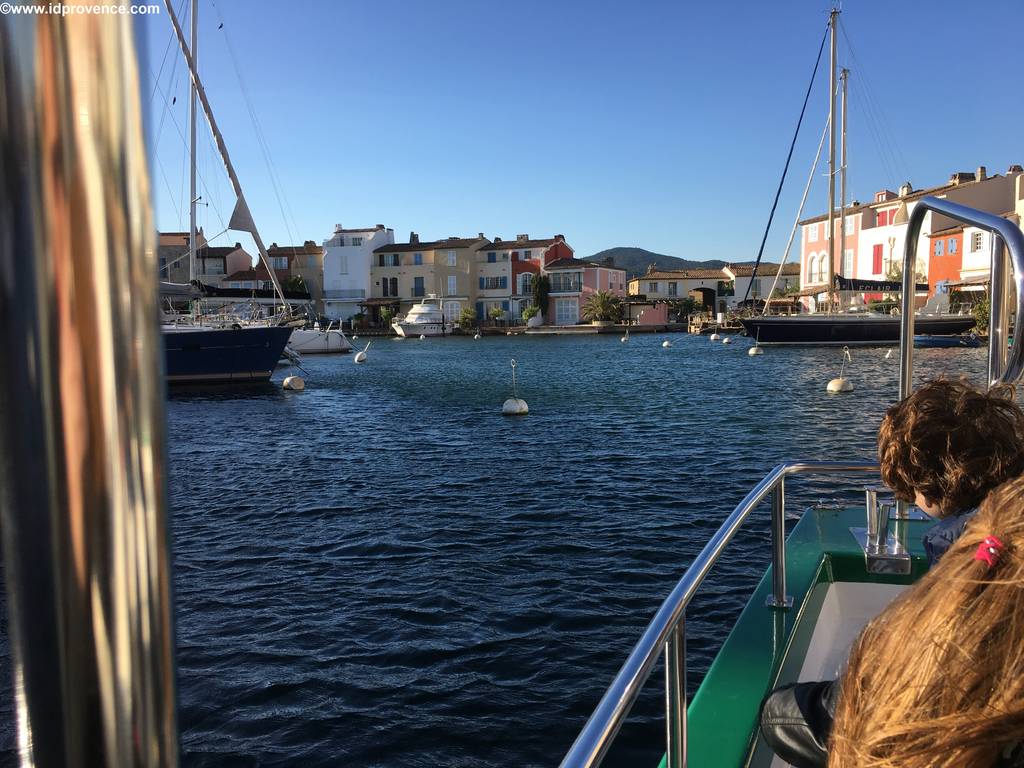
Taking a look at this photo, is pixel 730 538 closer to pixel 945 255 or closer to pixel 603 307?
pixel 945 255

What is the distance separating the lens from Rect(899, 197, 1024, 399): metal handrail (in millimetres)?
2854

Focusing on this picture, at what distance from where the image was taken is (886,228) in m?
66.2

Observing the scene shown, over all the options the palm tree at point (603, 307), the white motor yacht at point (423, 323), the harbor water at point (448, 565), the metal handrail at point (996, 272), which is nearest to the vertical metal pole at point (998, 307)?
the metal handrail at point (996, 272)

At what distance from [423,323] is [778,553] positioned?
75913mm

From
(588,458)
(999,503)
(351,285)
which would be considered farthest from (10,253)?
(351,285)

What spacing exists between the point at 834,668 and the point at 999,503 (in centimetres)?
283

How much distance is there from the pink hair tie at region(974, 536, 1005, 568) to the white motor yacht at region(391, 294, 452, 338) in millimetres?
76880

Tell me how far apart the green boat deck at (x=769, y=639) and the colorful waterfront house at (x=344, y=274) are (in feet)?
275

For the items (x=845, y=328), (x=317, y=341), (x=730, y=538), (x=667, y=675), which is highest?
(x=730, y=538)

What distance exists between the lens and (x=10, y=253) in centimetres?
36

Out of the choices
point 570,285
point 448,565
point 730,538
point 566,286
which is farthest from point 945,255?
point 730,538

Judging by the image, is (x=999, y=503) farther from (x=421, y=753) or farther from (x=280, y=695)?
(x=280, y=695)

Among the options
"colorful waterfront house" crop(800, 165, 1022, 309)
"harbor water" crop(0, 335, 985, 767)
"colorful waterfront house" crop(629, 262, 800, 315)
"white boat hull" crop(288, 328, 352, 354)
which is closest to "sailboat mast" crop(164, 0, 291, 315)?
"harbor water" crop(0, 335, 985, 767)

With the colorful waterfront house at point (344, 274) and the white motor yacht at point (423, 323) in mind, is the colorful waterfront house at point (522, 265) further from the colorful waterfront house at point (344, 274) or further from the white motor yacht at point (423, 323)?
the colorful waterfront house at point (344, 274)
